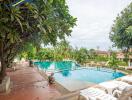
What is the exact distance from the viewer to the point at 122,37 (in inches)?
926

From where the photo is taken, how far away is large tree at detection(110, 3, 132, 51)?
22.6m

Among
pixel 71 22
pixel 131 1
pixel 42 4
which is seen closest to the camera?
pixel 42 4

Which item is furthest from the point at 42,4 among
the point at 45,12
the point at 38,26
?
the point at 38,26

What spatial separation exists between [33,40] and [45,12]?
150 inches

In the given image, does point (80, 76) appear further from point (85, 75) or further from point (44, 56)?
point (44, 56)

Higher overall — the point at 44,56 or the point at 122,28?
the point at 122,28

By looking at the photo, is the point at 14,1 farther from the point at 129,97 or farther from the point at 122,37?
the point at 122,37

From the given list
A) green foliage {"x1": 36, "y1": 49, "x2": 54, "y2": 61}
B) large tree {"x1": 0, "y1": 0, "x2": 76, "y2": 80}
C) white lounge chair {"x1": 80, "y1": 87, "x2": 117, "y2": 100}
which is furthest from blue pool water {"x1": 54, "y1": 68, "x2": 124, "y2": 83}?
green foliage {"x1": 36, "y1": 49, "x2": 54, "y2": 61}

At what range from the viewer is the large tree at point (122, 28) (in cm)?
2262

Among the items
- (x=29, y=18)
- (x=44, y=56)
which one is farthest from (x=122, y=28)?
(x=44, y=56)

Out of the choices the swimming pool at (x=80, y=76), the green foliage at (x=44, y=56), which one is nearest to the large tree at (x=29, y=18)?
the swimming pool at (x=80, y=76)

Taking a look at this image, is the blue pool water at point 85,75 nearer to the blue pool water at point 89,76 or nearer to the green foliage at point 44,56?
the blue pool water at point 89,76

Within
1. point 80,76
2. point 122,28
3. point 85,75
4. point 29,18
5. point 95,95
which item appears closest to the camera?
point 95,95

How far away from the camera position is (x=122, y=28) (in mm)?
23047
